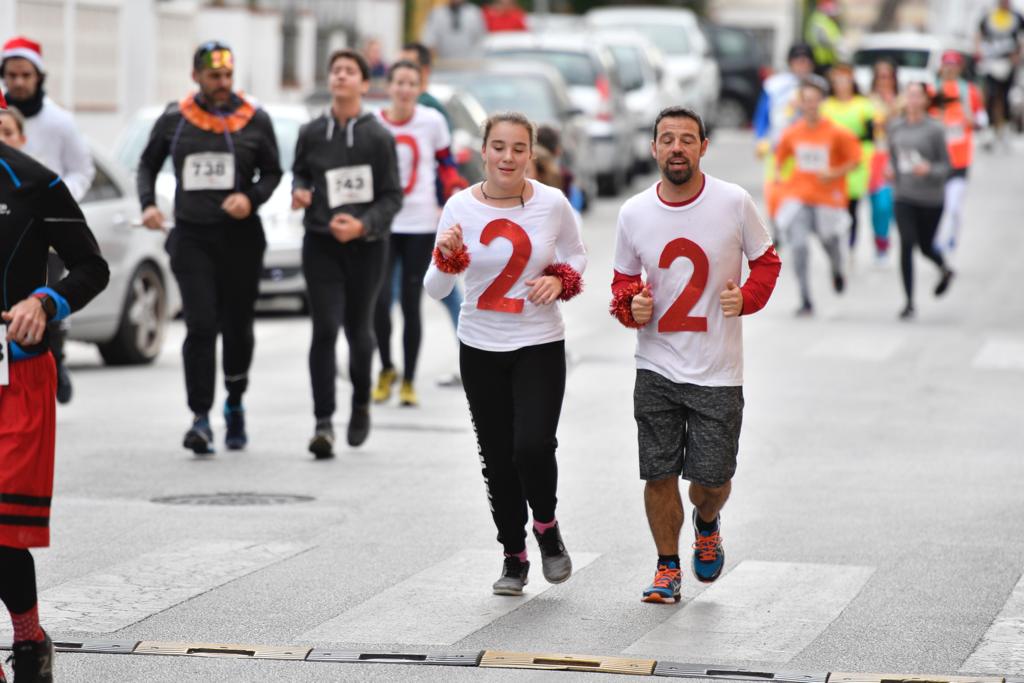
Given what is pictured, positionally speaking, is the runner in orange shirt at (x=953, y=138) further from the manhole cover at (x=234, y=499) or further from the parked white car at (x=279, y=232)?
the manhole cover at (x=234, y=499)

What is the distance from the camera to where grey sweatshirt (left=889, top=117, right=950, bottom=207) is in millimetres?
18328

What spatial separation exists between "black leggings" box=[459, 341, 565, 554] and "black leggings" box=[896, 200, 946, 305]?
11.0 metres

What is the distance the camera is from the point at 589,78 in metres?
30.3

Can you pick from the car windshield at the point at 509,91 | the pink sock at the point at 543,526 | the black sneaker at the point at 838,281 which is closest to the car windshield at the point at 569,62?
the car windshield at the point at 509,91

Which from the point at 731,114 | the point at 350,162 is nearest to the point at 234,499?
the point at 350,162

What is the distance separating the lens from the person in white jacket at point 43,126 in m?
12.2

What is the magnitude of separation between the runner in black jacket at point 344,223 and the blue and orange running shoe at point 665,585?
11.9 ft

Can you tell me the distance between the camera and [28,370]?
6223mm

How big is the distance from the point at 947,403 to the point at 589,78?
17.0 m

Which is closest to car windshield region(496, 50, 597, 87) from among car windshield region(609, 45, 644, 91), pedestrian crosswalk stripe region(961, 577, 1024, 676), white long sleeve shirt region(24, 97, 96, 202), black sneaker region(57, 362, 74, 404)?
car windshield region(609, 45, 644, 91)

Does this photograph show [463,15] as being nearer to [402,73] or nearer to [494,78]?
[494,78]

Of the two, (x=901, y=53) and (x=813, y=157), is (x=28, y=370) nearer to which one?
(x=813, y=157)

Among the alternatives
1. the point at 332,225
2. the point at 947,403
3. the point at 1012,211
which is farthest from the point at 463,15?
the point at 332,225

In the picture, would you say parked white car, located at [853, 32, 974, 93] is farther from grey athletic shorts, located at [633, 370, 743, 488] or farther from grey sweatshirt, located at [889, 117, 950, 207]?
grey athletic shorts, located at [633, 370, 743, 488]
